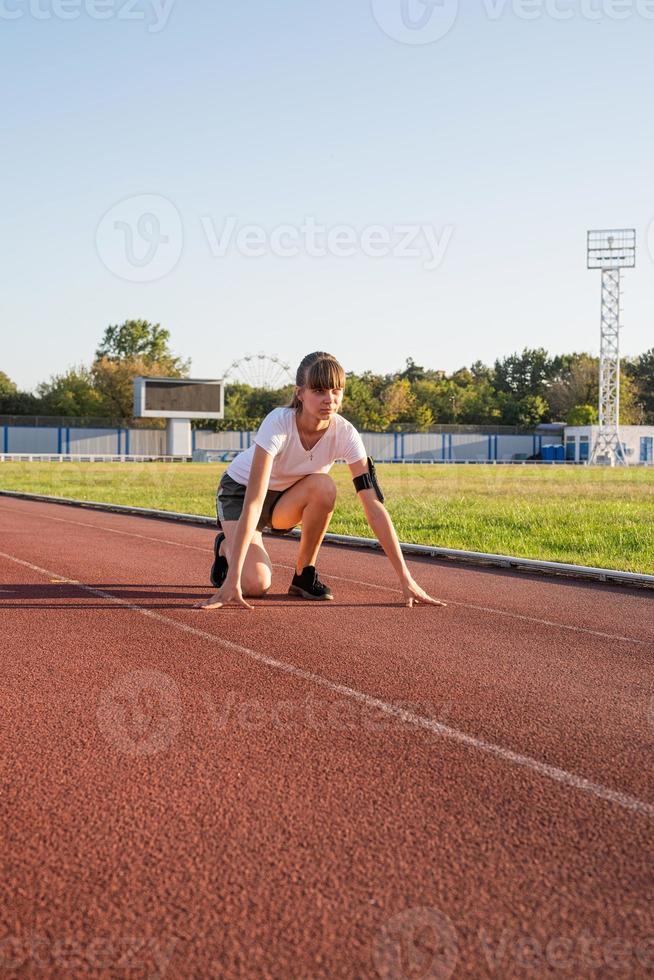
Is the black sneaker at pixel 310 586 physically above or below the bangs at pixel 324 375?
below

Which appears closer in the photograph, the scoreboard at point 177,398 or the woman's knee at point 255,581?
the woman's knee at point 255,581

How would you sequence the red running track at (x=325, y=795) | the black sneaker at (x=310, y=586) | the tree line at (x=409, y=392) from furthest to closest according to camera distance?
1. the tree line at (x=409, y=392)
2. the black sneaker at (x=310, y=586)
3. the red running track at (x=325, y=795)

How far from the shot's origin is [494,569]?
34.9 ft

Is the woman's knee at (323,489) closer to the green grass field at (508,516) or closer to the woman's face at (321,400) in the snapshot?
the woman's face at (321,400)

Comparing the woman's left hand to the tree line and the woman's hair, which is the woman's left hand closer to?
the woman's hair

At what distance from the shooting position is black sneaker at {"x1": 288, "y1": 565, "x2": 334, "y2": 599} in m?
8.11

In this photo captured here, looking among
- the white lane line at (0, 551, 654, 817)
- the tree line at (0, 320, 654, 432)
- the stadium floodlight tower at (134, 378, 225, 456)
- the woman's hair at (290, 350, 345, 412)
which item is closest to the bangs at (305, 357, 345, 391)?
the woman's hair at (290, 350, 345, 412)

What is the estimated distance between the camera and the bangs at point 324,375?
265 inches

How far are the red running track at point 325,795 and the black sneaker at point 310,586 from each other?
757 millimetres

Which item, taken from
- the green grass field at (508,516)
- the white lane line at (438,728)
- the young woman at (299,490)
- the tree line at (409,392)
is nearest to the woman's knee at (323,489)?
the young woman at (299,490)

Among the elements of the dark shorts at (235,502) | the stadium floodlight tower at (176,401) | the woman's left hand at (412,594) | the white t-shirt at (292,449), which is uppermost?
the stadium floodlight tower at (176,401)

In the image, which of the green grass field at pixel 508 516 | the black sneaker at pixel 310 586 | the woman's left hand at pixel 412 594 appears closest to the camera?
the woman's left hand at pixel 412 594

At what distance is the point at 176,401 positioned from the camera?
7188 centimetres

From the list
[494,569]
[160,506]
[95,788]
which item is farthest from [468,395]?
[95,788]
